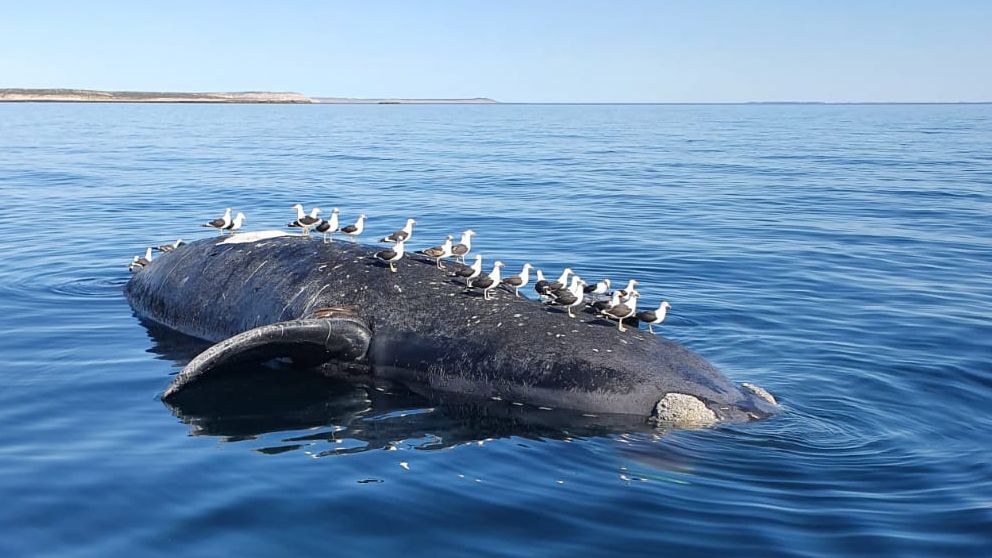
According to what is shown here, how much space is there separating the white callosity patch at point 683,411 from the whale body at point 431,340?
1 centimetres

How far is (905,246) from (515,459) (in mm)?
17486

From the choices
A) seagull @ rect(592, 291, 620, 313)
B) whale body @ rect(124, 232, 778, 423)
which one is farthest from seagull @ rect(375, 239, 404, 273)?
seagull @ rect(592, 291, 620, 313)

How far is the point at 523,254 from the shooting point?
23.1 m

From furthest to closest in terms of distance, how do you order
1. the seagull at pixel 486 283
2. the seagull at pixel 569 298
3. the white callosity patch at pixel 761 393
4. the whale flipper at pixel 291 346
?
the seagull at pixel 486 283
the seagull at pixel 569 298
the white callosity patch at pixel 761 393
the whale flipper at pixel 291 346

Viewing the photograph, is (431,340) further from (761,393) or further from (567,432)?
(761,393)

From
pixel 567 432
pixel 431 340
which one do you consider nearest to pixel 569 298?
pixel 431 340

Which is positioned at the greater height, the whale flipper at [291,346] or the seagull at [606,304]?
the seagull at [606,304]

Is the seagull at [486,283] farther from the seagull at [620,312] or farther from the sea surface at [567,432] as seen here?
the sea surface at [567,432]

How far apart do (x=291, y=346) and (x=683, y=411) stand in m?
4.68

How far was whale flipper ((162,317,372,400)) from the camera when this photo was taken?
10984 millimetres

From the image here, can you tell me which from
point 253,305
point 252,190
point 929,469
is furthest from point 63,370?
point 252,190

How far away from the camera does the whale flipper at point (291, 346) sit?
10984 millimetres

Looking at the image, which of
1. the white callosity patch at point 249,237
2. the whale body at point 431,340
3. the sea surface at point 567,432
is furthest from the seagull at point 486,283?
the white callosity patch at point 249,237

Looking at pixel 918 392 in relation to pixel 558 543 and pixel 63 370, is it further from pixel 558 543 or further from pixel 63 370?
pixel 63 370
